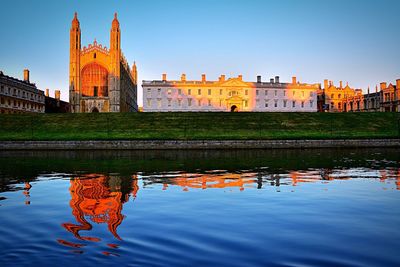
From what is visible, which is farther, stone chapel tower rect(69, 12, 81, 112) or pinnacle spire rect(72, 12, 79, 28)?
stone chapel tower rect(69, 12, 81, 112)

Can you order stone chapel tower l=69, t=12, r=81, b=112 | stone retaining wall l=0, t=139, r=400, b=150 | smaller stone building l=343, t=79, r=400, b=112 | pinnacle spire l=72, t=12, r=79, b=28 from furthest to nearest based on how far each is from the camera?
smaller stone building l=343, t=79, r=400, b=112 → stone chapel tower l=69, t=12, r=81, b=112 → pinnacle spire l=72, t=12, r=79, b=28 → stone retaining wall l=0, t=139, r=400, b=150

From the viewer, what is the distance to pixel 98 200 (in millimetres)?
10375

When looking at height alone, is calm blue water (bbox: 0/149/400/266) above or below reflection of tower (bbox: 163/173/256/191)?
below

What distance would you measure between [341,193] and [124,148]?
26708mm

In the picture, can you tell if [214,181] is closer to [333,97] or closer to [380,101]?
[380,101]

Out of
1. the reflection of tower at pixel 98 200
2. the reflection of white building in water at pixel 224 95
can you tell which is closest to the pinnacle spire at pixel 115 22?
the reflection of white building in water at pixel 224 95

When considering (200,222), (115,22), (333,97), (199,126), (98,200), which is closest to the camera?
(200,222)

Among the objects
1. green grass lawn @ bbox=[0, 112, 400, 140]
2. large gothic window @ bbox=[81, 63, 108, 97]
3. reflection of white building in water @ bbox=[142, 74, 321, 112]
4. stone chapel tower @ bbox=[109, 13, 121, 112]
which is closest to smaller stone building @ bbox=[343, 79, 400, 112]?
reflection of white building in water @ bbox=[142, 74, 321, 112]

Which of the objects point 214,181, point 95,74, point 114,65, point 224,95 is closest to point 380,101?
point 224,95

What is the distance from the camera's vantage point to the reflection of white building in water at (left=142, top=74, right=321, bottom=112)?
98562 millimetres

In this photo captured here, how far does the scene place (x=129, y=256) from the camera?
579 cm

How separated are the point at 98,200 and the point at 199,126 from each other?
3909 cm

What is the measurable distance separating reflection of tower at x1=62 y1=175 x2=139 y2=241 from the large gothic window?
73264 mm

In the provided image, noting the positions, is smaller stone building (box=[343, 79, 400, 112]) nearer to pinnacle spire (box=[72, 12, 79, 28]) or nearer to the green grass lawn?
the green grass lawn
